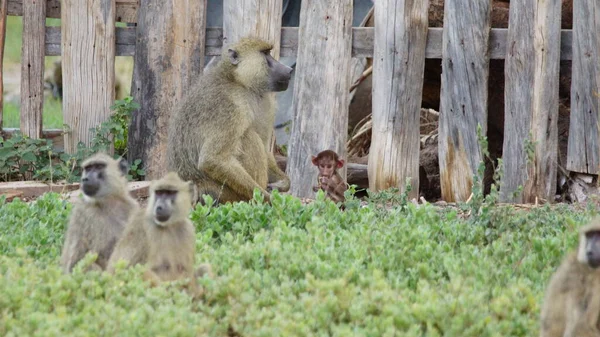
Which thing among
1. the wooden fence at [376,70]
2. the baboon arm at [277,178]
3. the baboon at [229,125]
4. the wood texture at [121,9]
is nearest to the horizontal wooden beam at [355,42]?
the wooden fence at [376,70]

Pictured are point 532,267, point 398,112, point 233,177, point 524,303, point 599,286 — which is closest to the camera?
point 599,286

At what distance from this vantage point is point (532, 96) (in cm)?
888

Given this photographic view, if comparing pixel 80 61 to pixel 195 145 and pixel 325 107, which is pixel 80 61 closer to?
pixel 195 145

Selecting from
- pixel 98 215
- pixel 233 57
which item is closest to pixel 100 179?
pixel 98 215

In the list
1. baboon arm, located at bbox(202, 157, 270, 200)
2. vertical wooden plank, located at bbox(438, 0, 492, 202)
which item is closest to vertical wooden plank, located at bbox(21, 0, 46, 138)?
baboon arm, located at bbox(202, 157, 270, 200)

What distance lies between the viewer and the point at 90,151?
988 centimetres

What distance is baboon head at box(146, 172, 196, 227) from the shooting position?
5738mm

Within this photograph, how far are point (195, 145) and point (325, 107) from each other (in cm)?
133

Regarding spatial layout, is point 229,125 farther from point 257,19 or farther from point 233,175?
point 257,19

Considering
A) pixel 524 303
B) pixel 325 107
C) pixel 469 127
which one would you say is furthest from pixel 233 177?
pixel 524 303

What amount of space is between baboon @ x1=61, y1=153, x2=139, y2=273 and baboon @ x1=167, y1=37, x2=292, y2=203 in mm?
2541

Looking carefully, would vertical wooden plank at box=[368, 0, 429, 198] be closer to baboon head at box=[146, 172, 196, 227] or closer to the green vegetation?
the green vegetation

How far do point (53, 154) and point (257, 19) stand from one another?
238cm

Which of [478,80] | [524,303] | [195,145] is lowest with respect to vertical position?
[524,303]
